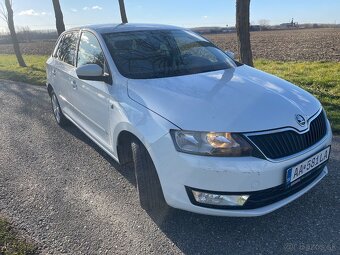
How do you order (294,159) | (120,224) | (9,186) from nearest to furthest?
(294,159) → (120,224) → (9,186)

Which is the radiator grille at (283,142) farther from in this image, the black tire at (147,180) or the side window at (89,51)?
the side window at (89,51)

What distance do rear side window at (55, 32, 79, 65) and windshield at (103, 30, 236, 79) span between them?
2.99 feet

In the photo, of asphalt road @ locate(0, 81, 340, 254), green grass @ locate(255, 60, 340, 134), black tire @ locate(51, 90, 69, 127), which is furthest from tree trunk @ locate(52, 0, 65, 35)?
asphalt road @ locate(0, 81, 340, 254)

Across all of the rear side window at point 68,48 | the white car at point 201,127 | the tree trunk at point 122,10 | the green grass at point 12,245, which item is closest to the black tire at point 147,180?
the white car at point 201,127

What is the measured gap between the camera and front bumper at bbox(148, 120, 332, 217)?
234 centimetres

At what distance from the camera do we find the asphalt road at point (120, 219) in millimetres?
2584

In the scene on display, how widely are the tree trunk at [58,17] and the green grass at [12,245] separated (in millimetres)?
11204

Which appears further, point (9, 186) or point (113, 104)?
point (9, 186)

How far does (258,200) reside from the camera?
2.47 m

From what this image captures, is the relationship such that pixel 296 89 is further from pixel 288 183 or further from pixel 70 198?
pixel 70 198

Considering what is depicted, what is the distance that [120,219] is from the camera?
2994 millimetres

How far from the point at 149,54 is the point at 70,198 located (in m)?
1.73

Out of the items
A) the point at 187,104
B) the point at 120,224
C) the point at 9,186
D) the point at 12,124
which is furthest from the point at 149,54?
the point at 12,124

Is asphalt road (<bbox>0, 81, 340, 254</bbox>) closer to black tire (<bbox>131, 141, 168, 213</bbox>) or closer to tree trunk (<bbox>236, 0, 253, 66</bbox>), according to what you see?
black tire (<bbox>131, 141, 168, 213</bbox>)
